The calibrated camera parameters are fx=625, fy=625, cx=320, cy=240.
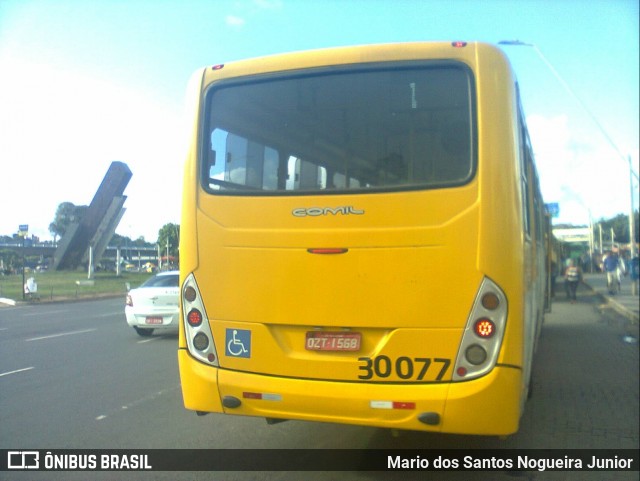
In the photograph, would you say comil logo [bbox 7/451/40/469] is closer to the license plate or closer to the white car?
the license plate

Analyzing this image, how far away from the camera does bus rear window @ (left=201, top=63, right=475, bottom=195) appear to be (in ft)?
14.8

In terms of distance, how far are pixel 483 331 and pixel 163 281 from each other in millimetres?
11141

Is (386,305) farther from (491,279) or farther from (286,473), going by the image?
(286,473)

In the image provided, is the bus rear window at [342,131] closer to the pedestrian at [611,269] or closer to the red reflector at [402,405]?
the red reflector at [402,405]

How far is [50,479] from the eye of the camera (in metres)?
4.90

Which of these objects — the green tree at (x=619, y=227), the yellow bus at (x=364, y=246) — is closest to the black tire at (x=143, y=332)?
the yellow bus at (x=364, y=246)

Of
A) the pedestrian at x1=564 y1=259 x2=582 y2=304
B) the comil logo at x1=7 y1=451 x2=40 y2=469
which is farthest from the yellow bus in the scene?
the pedestrian at x1=564 y1=259 x2=582 y2=304

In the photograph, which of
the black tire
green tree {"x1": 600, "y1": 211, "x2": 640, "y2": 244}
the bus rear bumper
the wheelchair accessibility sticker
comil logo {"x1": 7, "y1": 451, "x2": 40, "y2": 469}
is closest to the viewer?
the bus rear bumper

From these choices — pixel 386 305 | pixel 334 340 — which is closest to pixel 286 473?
pixel 334 340

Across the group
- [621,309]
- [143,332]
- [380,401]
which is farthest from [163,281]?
[621,309]

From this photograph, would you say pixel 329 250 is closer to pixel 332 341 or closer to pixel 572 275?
pixel 332 341

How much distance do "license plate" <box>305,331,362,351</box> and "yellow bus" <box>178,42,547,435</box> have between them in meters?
0.01

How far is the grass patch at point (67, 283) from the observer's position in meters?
11.2

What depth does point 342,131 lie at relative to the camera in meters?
4.75
